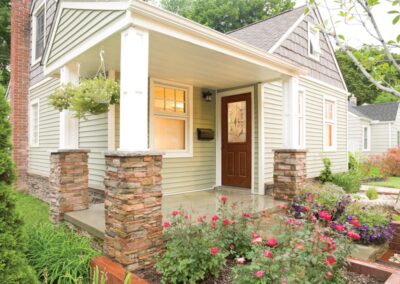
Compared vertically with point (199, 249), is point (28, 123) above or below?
above

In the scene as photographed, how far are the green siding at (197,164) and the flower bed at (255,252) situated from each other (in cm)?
270

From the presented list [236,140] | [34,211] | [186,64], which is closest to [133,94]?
[186,64]

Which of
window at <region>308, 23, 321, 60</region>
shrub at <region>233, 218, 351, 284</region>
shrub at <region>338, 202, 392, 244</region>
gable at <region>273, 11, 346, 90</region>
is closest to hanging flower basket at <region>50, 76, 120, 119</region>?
shrub at <region>233, 218, 351, 284</region>

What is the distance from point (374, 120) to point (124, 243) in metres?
18.9

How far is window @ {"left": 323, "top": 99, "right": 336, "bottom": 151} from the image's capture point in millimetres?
8797

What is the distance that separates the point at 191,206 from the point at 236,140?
2.42 meters

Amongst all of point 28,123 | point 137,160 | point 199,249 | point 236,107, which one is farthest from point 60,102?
point 28,123

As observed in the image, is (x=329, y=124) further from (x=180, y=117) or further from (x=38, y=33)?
(x=38, y=33)

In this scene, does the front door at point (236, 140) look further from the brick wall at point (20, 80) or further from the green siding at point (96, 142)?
the brick wall at point (20, 80)

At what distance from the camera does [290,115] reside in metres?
5.31

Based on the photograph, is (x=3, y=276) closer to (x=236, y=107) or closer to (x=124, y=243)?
(x=124, y=243)

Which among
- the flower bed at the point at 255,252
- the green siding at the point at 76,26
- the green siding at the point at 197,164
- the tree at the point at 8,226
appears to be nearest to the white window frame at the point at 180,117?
the green siding at the point at 197,164

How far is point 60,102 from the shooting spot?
12.8 ft

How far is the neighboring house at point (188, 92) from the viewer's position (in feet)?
10.3
